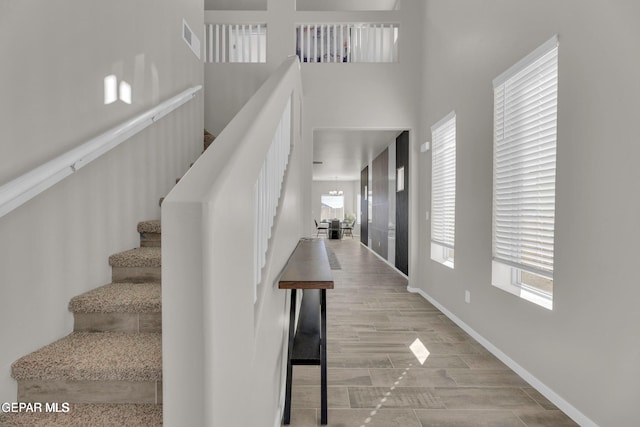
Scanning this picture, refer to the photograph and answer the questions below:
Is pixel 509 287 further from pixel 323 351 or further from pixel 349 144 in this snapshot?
pixel 349 144

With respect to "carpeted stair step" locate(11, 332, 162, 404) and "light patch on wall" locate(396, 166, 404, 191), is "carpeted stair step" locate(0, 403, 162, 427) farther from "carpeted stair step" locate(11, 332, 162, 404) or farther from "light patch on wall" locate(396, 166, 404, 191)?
"light patch on wall" locate(396, 166, 404, 191)

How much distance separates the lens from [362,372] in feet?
8.07

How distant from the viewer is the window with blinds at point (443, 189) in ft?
12.0

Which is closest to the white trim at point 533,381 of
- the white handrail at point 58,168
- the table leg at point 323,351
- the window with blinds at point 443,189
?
the window with blinds at point 443,189

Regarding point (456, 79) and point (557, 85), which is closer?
point (557, 85)

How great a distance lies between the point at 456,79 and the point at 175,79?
9.33ft

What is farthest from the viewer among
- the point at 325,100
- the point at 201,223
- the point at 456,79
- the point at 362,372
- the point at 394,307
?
the point at 325,100

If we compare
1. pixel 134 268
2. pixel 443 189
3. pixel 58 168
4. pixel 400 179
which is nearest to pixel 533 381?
pixel 443 189

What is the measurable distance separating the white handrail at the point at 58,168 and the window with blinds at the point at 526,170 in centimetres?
265

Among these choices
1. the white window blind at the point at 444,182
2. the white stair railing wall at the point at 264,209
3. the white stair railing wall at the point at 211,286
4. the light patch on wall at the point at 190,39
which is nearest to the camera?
the white stair railing wall at the point at 211,286

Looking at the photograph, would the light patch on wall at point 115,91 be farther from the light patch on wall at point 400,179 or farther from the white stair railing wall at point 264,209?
the light patch on wall at point 400,179

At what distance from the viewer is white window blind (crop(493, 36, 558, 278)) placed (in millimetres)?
2094

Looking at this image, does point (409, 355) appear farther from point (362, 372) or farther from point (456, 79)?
point (456, 79)

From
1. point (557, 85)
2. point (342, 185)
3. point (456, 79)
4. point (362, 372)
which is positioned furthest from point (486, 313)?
point (342, 185)
